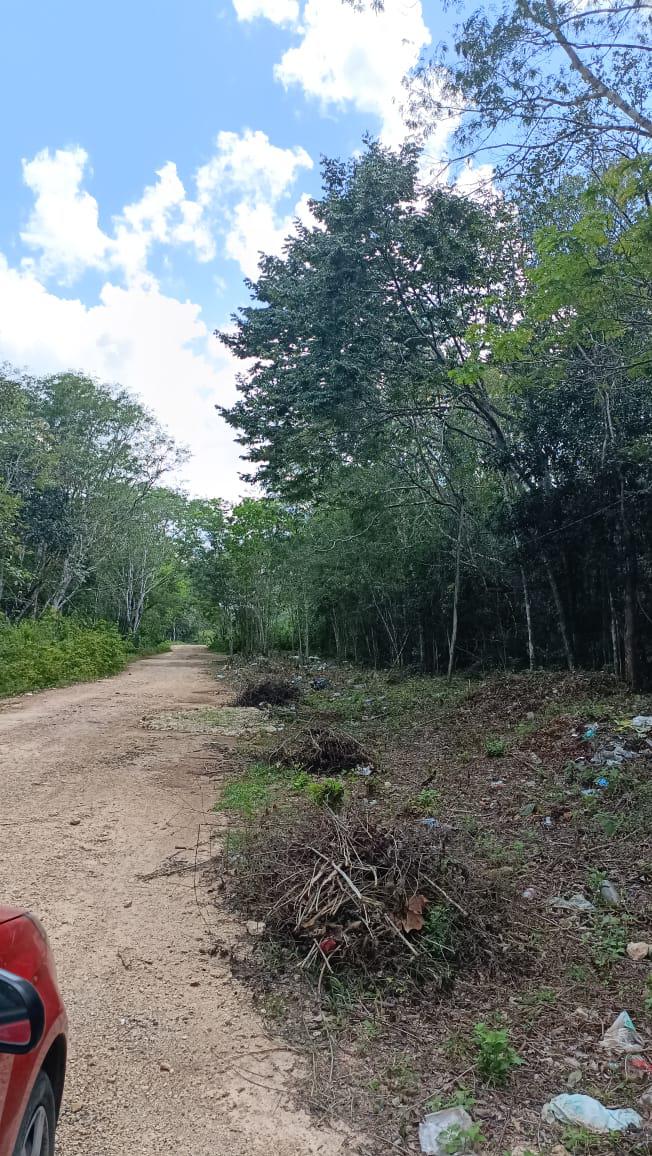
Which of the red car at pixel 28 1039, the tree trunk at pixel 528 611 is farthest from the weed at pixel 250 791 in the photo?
the tree trunk at pixel 528 611

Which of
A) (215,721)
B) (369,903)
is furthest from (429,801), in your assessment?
(215,721)

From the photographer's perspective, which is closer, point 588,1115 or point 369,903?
A: point 588,1115

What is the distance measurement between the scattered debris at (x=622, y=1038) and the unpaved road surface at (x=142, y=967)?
1.10 metres

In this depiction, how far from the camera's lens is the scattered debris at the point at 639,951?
316 cm

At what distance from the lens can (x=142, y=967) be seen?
3.10 metres

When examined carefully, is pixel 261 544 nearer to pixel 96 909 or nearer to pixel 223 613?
pixel 223 613

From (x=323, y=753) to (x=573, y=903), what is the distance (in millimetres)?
3656

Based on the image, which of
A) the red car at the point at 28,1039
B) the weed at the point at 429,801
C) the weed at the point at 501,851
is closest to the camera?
the red car at the point at 28,1039

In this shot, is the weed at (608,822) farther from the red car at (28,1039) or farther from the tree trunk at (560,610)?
the tree trunk at (560,610)

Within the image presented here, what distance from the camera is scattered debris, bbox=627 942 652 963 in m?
3.16

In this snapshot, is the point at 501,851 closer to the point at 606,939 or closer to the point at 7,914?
the point at 606,939

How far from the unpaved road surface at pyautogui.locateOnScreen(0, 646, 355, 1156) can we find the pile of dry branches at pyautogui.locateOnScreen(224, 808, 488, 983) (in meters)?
0.31

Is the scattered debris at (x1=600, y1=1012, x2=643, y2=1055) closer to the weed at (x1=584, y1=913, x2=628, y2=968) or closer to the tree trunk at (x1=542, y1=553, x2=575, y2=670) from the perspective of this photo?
the weed at (x1=584, y1=913, x2=628, y2=968)

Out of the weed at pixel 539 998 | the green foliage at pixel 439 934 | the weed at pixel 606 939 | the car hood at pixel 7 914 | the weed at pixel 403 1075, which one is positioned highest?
the car hood at pixel 7 914
